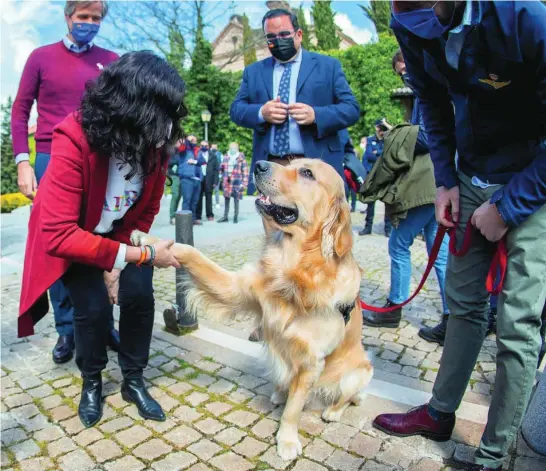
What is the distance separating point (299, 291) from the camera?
2.39 metres

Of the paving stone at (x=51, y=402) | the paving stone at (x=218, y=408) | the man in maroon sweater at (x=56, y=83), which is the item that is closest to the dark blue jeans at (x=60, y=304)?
the man in maroon sweater at (x=56, y=83)

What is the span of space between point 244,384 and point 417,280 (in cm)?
333

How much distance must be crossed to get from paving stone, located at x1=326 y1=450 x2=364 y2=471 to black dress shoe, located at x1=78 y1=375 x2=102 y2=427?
1.30 m

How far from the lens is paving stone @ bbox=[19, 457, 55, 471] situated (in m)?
2.12

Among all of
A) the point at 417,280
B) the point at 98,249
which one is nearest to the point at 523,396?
the point at 98,249

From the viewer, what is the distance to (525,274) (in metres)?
1.79

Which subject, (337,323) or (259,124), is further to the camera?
(259,124)

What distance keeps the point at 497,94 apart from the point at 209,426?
2.17 m

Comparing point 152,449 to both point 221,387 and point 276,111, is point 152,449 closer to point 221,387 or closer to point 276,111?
point 221,387

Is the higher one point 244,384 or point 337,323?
point 337,323

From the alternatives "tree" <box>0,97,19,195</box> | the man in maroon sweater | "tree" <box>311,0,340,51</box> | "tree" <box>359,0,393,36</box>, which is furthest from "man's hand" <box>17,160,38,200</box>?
"tree" <box>311,0,340,51</box>

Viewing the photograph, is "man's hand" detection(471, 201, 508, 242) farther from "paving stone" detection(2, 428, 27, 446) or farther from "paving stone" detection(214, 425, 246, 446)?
"paving stone" detection(2, 428, 27, 446)

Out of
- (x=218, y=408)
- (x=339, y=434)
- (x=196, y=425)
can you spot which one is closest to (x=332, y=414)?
(x=339, y=434)

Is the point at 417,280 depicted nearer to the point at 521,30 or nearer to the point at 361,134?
the point at 521,30
